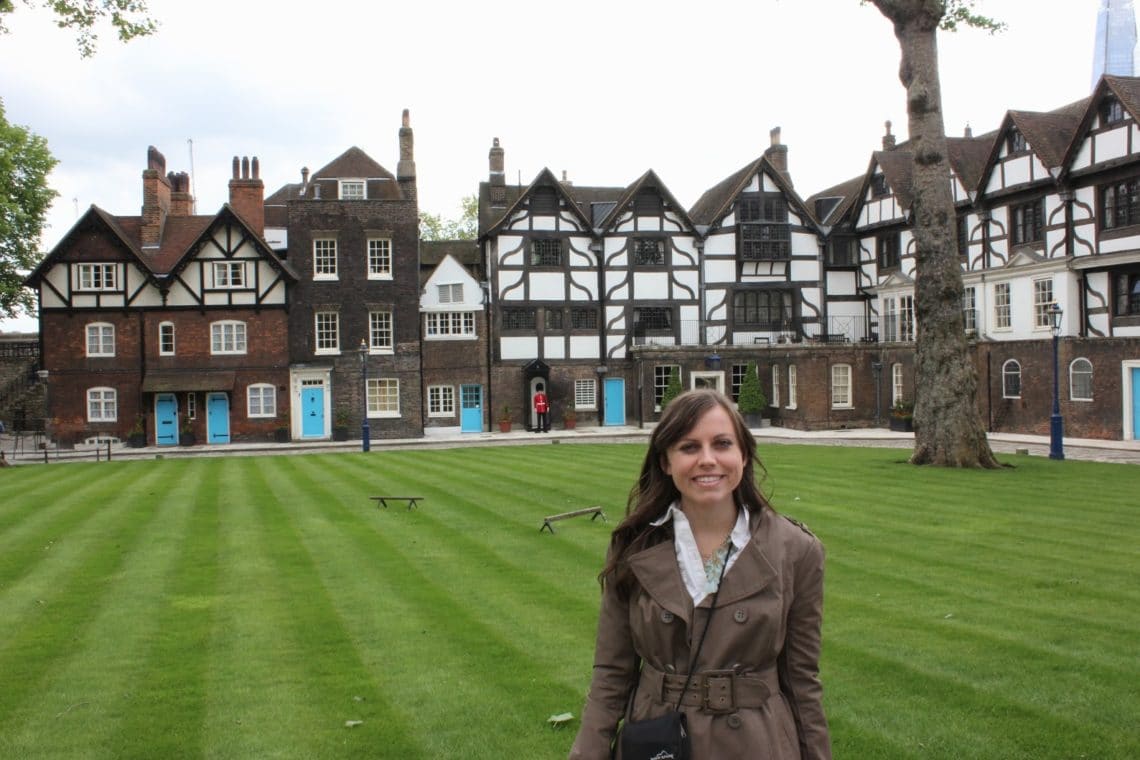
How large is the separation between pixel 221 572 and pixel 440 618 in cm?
353

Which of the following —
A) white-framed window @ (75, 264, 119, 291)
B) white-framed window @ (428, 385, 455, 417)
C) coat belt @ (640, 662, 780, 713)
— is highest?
white-framed window @ (75, 264, 119, 291)

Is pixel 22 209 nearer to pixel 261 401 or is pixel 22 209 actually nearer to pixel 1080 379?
pixel 261 401

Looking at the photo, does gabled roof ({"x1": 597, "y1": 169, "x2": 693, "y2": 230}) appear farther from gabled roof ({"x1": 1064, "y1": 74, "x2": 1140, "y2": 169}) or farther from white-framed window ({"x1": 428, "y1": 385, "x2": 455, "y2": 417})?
gabled roof ({"x1": 1064, "y1": 74, "x2": 1140, "y2": 169})

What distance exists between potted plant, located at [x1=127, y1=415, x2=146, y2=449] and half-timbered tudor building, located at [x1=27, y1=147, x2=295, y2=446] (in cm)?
5

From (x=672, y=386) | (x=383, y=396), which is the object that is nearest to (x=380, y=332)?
(x=383, y=396)

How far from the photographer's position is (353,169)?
39.9 metres

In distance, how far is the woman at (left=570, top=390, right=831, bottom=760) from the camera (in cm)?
317

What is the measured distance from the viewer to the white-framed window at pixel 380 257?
128 feet

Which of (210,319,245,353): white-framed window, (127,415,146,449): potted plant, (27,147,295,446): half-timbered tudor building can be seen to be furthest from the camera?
(210,319,245,353): white-framed window

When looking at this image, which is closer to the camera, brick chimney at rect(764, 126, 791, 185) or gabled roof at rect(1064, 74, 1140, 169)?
gabled roof at rect(1064, 74, 1140, 169)

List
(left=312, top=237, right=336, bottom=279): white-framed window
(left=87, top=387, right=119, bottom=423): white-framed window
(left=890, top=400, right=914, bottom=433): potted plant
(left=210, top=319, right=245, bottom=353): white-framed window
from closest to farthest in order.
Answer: (left=890, top=400, right=914, bottom=433): potted plant, (left=87, top=387, right=119, bottom=423): white-framed window, (left=210, top=319, right=245, bottom=353): white-framed window, (left=312, top=237, right=336, bottom=279): white-framed window

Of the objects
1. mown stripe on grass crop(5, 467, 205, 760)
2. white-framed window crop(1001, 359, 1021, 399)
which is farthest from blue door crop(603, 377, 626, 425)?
mown stripe on grass crop(5, 467, 205, 760)

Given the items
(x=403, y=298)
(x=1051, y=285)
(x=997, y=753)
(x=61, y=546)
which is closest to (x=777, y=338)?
(x=1051, y=285)

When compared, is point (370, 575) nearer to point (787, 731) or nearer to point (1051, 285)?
point (787, 731)
